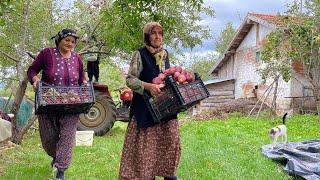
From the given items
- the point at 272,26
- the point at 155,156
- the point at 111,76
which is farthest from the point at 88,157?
the point at 111,76

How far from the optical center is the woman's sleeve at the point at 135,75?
3980mm

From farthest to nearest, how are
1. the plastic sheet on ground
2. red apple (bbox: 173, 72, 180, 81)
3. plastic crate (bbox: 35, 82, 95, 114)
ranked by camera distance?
the plastic sheet on ground < plastic crate (bbox: 35, 82, 95, 114) < red apple (bbox: 173, 72, 180, 81)

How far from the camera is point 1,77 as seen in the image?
46.9 feet

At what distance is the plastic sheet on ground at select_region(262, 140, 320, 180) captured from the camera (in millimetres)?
4988

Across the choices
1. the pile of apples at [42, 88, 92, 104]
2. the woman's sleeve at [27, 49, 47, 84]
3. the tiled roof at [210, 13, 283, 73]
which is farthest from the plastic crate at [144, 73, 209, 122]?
the tiled roof at [210, 13, 283, 73]

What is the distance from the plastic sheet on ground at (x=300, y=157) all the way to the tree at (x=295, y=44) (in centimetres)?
794

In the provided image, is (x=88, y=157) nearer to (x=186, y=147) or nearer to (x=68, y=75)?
(x=186, y=147)

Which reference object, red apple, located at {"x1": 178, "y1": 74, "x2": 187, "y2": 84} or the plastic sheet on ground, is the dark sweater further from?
the plastic sheet on ground

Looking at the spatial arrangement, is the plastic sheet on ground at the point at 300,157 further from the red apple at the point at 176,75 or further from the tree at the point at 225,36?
the tree at the point at 225,36

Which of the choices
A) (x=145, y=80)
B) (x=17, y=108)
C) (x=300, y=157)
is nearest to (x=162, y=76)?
(x=145, y=80)

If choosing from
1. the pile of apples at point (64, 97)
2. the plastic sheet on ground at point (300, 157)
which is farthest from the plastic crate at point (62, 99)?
the plastic sheet on ground at point (300, 157)

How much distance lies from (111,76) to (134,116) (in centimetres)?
2660

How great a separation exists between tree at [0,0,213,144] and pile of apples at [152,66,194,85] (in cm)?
118

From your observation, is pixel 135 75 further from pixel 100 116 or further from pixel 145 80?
pixel 100 116
